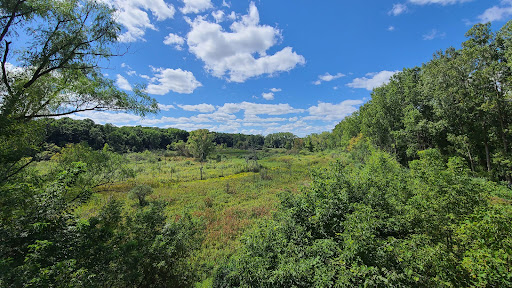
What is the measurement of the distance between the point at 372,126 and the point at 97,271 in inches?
1529

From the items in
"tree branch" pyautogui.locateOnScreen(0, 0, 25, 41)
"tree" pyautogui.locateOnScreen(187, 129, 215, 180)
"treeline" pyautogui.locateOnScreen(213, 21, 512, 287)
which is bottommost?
"treeline" pyautogui.locateOnScreen(213, 21, 512, 287)

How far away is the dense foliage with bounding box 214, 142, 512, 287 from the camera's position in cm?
446

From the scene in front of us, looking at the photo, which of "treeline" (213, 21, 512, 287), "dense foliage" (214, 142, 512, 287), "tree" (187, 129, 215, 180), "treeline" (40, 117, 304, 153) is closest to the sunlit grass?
"treeline" (213, 21, 512, 287)

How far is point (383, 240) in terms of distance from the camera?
5.75 metres

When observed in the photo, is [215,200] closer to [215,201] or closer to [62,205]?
[215,201]

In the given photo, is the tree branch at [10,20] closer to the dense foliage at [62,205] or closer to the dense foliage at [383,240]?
the dense foliage at [62,205]

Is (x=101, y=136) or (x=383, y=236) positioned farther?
(x=101, y=136)

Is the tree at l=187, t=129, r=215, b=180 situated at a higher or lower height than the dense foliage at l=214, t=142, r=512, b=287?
higher

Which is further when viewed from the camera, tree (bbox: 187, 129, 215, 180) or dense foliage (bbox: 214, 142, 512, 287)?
tree (bbox: 187, 129, 215, 180)

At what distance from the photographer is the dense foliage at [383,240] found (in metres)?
4.46

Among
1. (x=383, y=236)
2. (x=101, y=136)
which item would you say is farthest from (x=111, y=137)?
(x=383, y=236)

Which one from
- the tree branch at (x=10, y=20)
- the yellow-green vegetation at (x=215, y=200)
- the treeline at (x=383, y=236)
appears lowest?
the yellow-green vegetation at (x=215, y=200)

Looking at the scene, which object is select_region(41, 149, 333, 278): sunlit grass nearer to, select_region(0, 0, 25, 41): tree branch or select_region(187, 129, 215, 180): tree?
select_region(0, 0, 25, 41): tree branch

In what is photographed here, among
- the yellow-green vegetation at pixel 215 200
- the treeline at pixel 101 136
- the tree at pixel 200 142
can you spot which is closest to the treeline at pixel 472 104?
the yellow-green vegetation at pixel 215 200
